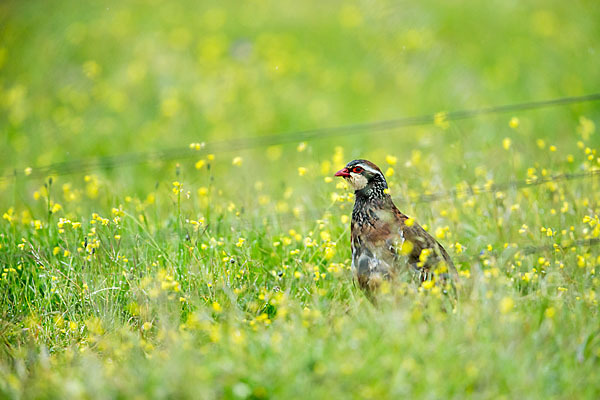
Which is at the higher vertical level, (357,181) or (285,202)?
(357,181)

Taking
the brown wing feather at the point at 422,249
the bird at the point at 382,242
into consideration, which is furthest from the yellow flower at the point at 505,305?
the brown wing feather at the point at 422,249

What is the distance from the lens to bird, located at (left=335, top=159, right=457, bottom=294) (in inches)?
196

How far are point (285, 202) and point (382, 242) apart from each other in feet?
9.07

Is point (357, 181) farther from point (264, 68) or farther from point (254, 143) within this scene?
point (264, 68)

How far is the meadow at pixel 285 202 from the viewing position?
3779 mm

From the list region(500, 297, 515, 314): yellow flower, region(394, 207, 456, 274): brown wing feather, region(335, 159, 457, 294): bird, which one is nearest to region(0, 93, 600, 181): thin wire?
region(335, 159, 457, 294): bird

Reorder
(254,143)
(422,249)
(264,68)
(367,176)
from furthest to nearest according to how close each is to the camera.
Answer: (264,68)
(254,143)
(367,176)
(422,249)

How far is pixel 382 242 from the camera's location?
5195 mm

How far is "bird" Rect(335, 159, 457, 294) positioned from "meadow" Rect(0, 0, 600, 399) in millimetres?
191

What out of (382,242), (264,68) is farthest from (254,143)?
(264,68)

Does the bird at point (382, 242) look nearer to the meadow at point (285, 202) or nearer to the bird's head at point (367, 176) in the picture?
the bird's head at point (367, 176)

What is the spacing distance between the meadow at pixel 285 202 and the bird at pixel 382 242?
191mm

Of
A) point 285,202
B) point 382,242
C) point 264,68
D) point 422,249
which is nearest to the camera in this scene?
point 422,249

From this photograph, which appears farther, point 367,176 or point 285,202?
point 285,202
